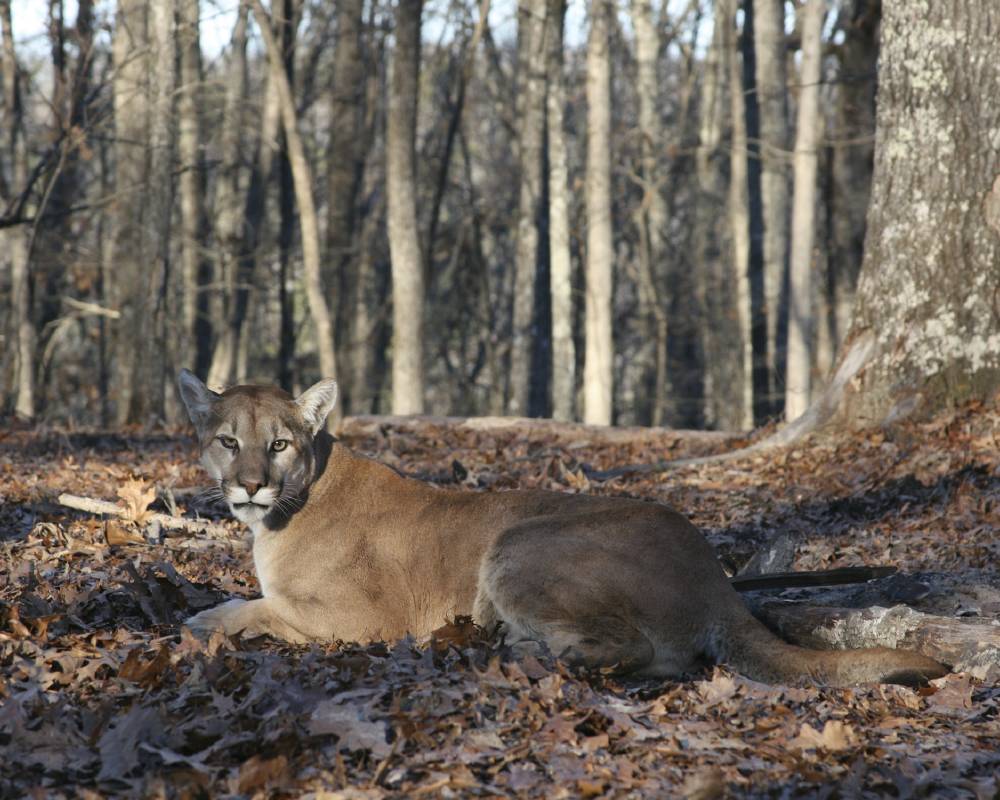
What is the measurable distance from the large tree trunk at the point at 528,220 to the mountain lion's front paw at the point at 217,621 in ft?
57.1

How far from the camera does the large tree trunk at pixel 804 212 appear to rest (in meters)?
19.6

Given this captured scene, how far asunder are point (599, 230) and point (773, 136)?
583 centimetres

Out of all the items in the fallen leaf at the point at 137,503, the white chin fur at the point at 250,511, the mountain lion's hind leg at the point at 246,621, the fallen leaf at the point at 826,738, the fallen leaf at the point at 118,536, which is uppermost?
the white chin fur at the point at 250,511

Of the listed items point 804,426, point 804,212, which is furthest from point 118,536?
point 804,212

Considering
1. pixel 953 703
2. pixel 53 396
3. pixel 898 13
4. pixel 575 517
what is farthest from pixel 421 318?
pixel 53 396

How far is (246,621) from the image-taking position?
5.75 m

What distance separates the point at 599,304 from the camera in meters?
20.3

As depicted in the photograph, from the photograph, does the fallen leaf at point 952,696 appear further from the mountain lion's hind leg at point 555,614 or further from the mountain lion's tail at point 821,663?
the mountain lion's hind leg at point 555,614

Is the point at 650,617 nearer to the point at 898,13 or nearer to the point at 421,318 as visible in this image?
the point at 898,13

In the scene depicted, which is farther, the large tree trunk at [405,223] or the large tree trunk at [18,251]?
the large tree trunk at [18,251]

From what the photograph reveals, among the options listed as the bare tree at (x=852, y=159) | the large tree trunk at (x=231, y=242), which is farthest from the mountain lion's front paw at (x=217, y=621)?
the large tree trunk at (x=231, y=242)

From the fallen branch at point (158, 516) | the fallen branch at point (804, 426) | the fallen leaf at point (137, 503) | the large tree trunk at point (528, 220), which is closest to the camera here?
the fallen leaf at point (137, 503)

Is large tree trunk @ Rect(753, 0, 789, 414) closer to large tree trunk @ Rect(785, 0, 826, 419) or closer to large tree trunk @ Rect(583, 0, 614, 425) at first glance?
large tree trunk @ Rect(785, 0, 826, 419)

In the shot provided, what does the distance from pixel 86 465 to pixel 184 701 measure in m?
6.62
